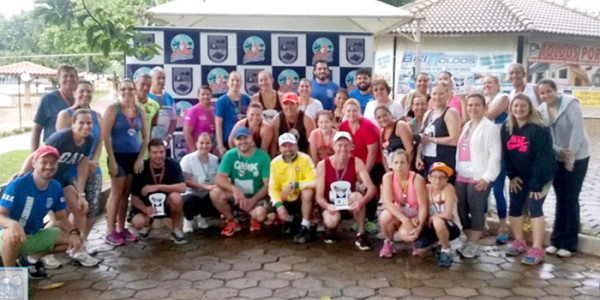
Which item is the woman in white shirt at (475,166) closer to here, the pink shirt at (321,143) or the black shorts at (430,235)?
the black shorts at (430,235)

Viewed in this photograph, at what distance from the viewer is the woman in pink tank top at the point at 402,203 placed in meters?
4.98

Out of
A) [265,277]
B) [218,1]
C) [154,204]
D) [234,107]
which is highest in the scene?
[218,1]

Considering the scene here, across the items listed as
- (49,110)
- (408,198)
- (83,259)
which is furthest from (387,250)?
(49,110)

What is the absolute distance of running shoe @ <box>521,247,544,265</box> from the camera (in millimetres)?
4918

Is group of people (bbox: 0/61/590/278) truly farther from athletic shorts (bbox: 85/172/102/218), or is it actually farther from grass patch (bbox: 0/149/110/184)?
grass patch (bbox: 0/149/110/184)

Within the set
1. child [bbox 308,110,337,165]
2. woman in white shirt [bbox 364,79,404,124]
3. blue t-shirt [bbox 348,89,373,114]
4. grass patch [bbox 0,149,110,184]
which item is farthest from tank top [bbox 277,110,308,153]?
grass patch [bbox 0,149,110,184]

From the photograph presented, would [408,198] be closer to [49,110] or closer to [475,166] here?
[475,166]

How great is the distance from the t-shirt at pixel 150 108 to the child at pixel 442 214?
2932 millimetres

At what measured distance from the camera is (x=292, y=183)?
18.8 feet

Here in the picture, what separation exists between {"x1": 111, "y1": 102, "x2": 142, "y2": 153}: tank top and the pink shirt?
1.75m

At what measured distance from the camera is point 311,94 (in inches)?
273

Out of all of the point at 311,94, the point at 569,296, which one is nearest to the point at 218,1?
the point at 311,94

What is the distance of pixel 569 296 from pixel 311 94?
3.74 meters

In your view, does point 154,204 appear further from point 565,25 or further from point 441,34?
point 565,25
